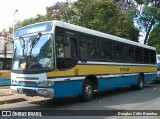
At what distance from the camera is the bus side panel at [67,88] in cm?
1157

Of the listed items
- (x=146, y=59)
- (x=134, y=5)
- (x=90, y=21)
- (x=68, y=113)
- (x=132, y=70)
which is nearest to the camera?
(x=68, y=113)

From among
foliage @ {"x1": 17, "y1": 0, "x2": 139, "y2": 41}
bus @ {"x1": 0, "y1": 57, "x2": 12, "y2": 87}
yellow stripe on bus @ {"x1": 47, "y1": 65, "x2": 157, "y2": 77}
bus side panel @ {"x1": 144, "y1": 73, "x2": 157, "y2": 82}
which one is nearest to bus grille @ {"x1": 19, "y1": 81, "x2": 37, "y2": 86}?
yellow stripe on bus @ {"x1": 47, "y1": 65, "x2": 157, "y2": 77}

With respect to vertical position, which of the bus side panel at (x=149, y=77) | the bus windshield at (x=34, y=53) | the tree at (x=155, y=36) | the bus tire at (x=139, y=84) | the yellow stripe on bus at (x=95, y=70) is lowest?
the bus tire at (x=139, y=84)

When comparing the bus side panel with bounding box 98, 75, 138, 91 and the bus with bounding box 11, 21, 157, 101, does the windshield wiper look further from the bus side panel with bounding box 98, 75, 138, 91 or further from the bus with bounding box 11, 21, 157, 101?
the bus side panel with bounding box 98, 75, 138, 91

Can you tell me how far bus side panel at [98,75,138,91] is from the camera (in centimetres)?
1488

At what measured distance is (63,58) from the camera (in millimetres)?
12023

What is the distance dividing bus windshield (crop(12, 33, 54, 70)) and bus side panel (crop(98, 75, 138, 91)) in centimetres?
373

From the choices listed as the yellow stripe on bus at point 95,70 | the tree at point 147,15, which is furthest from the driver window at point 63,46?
the tree at point 147,15

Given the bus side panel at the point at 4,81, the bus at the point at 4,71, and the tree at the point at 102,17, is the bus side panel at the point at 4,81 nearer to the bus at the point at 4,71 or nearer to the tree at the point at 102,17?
the bus at the point at 4,71

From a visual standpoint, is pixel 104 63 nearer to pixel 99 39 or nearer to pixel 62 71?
pixel 99 39

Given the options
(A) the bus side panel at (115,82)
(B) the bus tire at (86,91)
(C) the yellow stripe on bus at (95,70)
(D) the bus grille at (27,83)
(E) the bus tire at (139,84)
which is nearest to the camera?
(D) the bus grille at (27,83)

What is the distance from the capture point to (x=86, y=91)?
1355cm

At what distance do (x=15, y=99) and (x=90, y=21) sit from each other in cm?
1494

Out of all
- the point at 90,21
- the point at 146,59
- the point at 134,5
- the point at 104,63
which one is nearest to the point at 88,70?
the point at 104,63
